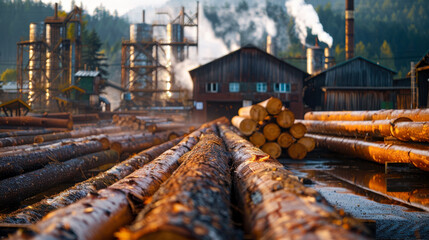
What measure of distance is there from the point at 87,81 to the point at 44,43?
50.6 feet

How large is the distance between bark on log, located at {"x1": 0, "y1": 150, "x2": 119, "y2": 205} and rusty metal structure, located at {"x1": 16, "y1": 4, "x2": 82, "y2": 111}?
41300mm

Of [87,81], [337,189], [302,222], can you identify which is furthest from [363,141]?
[87,81]

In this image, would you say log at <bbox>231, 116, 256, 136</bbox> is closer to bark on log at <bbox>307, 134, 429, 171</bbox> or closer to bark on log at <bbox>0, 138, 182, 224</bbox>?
bark on log at <bbox>307, 134, 429, 171</bbox>

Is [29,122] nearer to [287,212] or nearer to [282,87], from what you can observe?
[287,212]

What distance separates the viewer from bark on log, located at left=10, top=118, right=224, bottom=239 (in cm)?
268

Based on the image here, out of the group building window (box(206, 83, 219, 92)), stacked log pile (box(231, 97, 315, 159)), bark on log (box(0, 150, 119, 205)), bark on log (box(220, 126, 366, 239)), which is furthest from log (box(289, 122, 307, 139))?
building window (box(206, 83, 219, 92))

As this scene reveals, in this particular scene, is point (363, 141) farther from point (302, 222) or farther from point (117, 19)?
A: point (117, 19)

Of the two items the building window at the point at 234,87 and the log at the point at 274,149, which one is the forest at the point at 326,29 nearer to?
the building window at the point at 234,87

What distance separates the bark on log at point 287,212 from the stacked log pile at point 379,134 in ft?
19.1

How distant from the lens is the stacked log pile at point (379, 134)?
27.9 ft

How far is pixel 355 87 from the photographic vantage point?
32.6 meters

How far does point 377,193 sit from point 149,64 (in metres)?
47.5

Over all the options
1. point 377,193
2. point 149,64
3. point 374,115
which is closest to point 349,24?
point 149,64

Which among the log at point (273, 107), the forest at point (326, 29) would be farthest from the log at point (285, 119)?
the forest at point (326, 29)
